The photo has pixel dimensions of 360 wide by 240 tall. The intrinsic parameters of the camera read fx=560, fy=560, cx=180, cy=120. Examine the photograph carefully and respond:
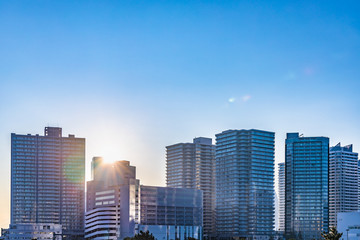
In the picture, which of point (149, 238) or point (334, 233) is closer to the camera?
point (334, 233)

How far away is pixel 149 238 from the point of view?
152 m

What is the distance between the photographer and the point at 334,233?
105 m

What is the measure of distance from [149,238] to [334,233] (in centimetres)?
6137
